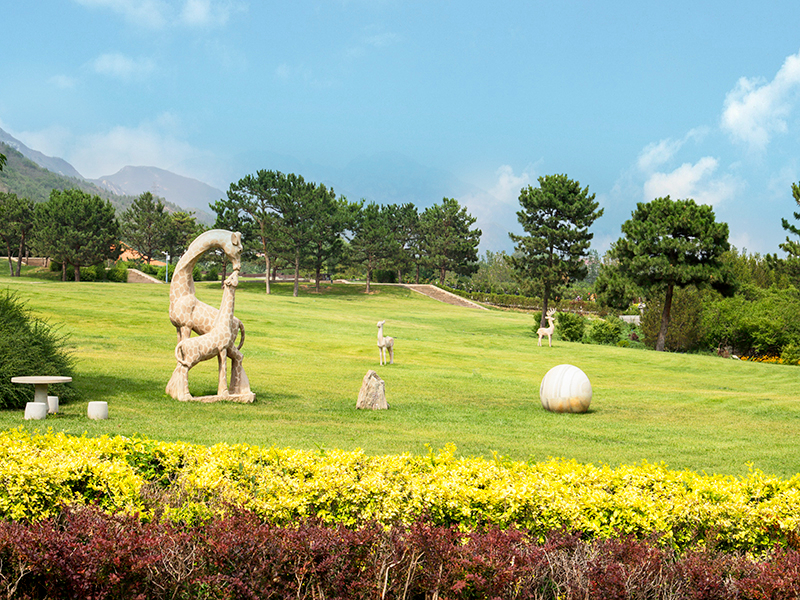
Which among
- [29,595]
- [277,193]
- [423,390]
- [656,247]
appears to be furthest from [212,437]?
[277,193]

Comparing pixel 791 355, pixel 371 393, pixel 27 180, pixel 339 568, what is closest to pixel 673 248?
pixel 791 355

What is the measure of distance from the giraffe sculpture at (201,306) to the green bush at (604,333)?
32592 mm

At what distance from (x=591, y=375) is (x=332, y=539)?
2125 centimetres

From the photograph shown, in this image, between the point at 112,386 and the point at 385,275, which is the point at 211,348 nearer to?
the point at 112,386

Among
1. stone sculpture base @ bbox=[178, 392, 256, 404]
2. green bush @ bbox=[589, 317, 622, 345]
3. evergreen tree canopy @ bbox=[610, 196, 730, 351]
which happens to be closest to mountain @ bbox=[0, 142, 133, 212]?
green bush @ bbox=[589, 317, 622, 345]

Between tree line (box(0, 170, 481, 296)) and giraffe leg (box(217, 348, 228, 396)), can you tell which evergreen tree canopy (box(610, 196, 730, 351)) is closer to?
giraffe leg (box(217, 348, 228, 396))

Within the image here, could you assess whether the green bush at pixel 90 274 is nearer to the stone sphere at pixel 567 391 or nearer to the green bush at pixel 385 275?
the green bush at pixel 385 275

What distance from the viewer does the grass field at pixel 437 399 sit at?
10125mm

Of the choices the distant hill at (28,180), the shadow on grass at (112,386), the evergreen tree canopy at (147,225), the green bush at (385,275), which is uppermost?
the distant hill at (28,180)

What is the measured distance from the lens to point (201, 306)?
13820mm

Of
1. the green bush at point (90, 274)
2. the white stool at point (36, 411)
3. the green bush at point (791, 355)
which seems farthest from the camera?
the green bush at point (90, 274)

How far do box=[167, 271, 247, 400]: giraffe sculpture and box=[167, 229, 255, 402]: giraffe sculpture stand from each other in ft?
0.28

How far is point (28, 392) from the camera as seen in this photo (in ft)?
39.2

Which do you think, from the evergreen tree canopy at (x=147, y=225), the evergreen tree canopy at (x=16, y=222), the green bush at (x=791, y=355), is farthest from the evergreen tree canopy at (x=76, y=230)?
the green bush at (x=791, y=355)
